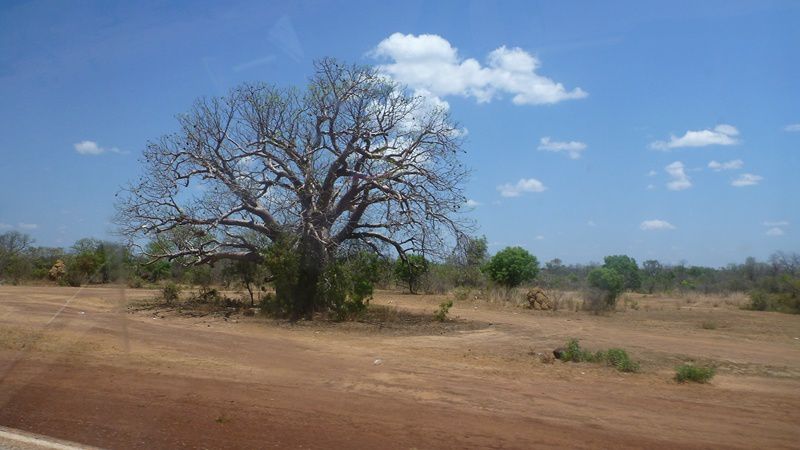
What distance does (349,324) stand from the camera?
24.0 m

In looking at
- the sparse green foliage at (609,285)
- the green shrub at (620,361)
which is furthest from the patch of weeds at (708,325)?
the green shrub at (620,361)

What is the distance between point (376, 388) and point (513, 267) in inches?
1227

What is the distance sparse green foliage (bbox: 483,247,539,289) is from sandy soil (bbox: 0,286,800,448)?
2028cm

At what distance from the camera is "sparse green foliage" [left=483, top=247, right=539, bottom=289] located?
141 feet

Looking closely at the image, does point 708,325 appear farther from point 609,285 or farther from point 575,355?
point 575,355

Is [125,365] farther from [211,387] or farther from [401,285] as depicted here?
[401,285]

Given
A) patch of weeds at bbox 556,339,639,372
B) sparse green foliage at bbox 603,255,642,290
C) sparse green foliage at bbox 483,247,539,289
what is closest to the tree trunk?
patch of weeds at bbox 556,339,639,372

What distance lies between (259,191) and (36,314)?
9.03 meters

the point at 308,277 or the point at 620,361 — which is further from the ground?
the point at 308,277

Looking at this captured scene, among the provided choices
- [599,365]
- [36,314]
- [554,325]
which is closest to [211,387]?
[599,365]

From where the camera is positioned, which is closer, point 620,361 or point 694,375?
point 694,375

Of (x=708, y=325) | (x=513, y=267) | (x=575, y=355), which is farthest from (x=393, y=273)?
(x=575, y=355)

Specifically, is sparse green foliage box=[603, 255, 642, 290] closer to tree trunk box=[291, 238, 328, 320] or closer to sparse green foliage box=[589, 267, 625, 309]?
sparse green foliage box=[589, 267, 625, 309]

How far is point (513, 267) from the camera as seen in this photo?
42938mm
